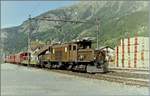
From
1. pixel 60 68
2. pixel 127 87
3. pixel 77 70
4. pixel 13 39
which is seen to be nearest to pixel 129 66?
pixel 60 68

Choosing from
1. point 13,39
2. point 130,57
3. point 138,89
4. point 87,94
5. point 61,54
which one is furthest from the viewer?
point 13,39

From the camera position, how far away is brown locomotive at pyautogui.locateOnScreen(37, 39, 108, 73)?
109 ft

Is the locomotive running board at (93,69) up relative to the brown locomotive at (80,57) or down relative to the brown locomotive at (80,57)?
down

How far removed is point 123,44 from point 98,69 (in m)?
14.4

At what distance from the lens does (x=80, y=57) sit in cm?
3491

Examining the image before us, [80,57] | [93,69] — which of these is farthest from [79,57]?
[93,69]

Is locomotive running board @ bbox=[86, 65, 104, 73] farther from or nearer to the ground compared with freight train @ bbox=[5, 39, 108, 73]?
nearer to the ground

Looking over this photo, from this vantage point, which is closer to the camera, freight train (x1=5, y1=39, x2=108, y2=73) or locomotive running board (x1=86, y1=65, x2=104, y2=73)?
locomotive running board (x1=86, y1=65, x2=104, y2=73)

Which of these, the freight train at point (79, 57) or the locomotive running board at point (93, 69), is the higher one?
the freight train at point (79, 57)

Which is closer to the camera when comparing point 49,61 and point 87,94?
point 87,94

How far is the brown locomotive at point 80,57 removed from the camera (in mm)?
33281

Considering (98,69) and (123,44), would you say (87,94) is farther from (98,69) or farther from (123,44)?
(123,44)

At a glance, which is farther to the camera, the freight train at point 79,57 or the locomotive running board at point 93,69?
the freight train at point 79,57

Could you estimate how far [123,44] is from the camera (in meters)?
46.7
